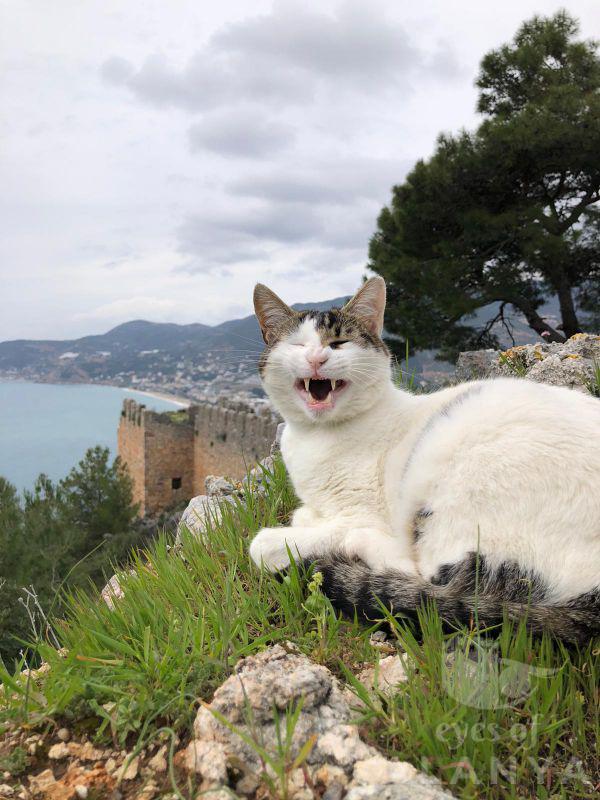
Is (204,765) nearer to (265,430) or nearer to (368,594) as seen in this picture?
(368,594)

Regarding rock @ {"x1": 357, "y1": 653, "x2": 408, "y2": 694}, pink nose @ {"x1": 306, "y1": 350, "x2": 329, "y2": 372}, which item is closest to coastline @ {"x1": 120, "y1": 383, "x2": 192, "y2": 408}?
pink nose @ {"x1": 306, "y1": 350, "x2": 329, "y2": 372}

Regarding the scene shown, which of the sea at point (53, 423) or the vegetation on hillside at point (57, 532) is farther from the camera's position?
the sea at point (53, 423)

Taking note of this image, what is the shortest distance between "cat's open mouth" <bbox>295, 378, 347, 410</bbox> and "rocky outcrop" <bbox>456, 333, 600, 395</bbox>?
184 cm

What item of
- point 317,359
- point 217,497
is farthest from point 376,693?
point 217,497

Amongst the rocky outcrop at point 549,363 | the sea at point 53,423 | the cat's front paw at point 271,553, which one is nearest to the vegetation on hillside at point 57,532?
the rocky outcrop at point 549,363

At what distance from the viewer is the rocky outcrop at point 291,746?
1266 millimetres

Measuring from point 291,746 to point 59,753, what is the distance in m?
0.61

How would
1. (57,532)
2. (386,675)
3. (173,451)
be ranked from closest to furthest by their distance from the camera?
(386,675)
(57,532)
(173,451)

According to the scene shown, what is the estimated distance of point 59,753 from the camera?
1457 millimetres

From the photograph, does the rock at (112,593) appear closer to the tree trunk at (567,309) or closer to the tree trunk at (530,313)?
the tree trunk at (530,313)

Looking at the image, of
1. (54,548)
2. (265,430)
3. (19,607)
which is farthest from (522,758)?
(265,430)

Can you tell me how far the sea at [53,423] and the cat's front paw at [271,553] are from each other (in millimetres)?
40822

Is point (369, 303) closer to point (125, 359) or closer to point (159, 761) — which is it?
point (159, 761)

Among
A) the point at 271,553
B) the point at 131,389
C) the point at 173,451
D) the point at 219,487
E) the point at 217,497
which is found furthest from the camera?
the point at 131,389
